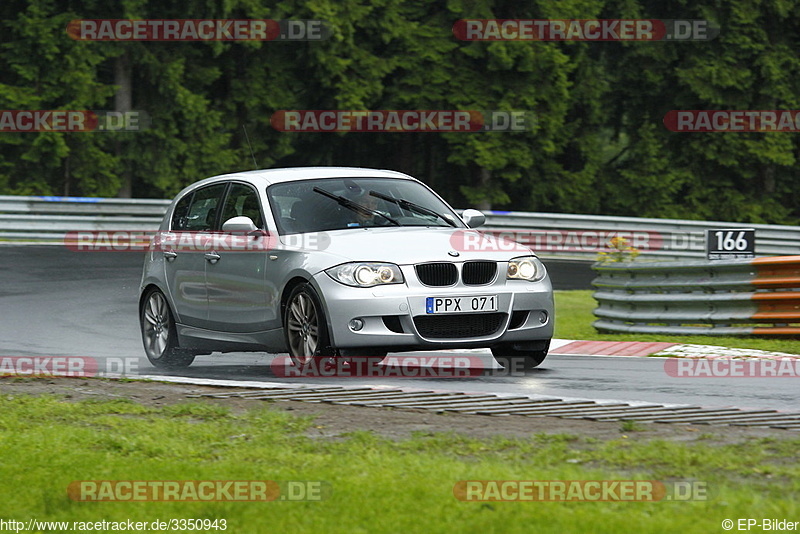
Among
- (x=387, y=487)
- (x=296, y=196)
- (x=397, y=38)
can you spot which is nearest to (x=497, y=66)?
(x=397, y=38)

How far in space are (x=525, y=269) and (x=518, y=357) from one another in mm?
869

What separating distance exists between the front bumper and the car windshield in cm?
98

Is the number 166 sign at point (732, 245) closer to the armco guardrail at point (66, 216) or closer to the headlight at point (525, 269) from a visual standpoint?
the headlight at point (525, 269)

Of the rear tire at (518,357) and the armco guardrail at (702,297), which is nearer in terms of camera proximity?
the rear tire at (518,357)

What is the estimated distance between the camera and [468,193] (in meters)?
33.0

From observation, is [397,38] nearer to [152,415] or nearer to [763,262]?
[763,262]

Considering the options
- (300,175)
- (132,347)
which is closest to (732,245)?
(300,175)

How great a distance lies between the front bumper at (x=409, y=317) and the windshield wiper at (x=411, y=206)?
1237 millimetres

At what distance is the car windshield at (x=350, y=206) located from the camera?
35.4 feet

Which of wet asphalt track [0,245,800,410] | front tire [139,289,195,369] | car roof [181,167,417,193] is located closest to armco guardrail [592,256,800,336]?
wet asphalt track [0,245,800,410]

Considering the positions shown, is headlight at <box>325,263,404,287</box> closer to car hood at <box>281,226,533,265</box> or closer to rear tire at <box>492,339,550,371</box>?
car hood at <box>281,226,533,265</box>

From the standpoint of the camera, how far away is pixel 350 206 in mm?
10938

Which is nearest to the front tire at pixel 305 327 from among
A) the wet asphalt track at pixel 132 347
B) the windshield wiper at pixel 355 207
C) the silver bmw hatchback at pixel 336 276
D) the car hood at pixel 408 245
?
the silver bmw hatchback at pixel 336 276

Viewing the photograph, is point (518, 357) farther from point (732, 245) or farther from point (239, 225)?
point (732, 245)
